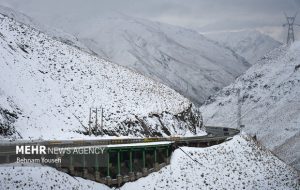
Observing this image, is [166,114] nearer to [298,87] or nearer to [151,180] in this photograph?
[151,180]

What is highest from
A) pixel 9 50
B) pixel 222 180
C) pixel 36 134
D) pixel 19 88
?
pixel 9 50

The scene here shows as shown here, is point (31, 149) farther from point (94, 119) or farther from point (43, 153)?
point (94, 119)

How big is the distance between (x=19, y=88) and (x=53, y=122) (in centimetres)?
812

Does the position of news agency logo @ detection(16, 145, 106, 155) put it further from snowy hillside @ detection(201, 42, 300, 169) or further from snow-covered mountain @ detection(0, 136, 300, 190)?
snowy hillside @ detection(201, 42, 300, 169)

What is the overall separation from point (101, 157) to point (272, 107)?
118318 millimetres

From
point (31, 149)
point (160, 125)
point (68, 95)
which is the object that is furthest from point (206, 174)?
point (68, 95)

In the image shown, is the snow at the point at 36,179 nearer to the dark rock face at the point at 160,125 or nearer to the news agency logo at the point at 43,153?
the news agency logo at the point at 43,153

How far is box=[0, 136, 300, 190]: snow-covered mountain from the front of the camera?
45781 millimetres

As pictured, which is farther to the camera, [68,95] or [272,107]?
[272,107]

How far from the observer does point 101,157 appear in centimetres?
5491

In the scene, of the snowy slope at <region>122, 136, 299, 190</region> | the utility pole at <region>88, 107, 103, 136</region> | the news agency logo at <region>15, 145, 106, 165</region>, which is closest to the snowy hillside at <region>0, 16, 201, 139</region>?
the utility pole at <region>88, 107, 103, 136</region>

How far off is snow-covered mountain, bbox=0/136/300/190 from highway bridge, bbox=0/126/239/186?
3.59ft

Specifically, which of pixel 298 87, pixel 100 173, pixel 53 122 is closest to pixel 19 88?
pixel 53 122

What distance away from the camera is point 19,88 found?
7556 centimetres
